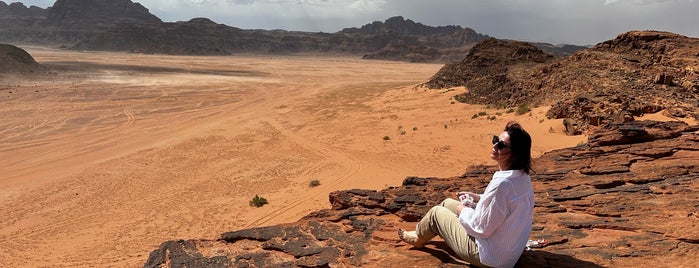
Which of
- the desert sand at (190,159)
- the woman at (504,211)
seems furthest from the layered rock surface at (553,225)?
the desert sand at (190,159)

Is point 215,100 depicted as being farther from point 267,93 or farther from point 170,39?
point 170,39

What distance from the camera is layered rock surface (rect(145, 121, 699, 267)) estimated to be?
4.27 m

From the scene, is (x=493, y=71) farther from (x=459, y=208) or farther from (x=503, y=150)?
(x=503, y=150)

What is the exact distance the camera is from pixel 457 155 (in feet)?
50.2

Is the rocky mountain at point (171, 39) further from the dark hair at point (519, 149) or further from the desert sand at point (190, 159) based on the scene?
the dark hair at point (519, 149)

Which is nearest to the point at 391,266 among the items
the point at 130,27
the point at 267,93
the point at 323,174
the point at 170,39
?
the point at 323,174

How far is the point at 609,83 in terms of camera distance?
19156 millimetres

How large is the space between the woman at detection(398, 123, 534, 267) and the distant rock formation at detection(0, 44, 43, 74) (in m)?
52.5

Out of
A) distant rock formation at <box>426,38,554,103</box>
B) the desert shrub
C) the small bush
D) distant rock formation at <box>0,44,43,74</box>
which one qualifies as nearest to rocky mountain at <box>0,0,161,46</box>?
distant rock formation at <box>0,44,43,74</box>

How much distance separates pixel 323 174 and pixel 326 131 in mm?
7479

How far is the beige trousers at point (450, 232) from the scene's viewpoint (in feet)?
12.9

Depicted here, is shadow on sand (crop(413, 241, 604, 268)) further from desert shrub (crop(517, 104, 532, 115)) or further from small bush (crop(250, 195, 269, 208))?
desert shrub (crop(517, 104, 532, 115))

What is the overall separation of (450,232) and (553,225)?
1.73 metres

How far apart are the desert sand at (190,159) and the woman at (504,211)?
264 inches
